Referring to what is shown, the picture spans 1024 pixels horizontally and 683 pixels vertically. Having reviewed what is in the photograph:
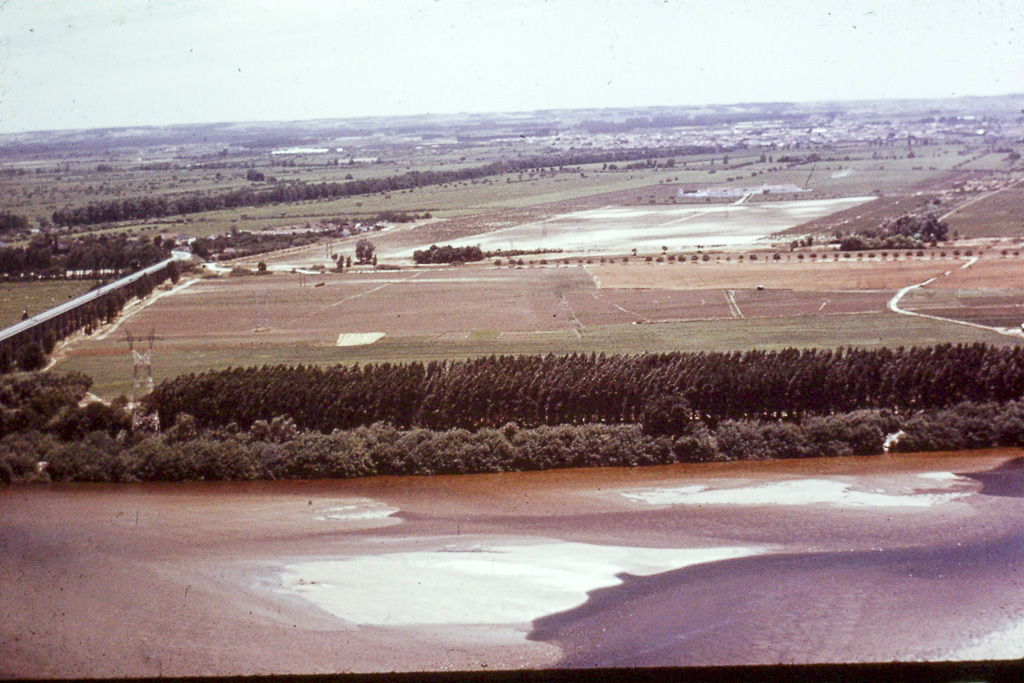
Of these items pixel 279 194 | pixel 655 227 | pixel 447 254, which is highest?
pixel 279 194

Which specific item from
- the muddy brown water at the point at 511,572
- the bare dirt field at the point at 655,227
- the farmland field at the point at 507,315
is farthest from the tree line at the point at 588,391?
the bare dirt field at the point at 655,227

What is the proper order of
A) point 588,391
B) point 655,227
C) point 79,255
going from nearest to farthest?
1. point 588,391
2. point 79,255
3. point 655,227

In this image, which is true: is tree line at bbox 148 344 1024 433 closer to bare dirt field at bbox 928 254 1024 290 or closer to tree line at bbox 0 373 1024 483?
tree line at bbox 0 373 1024 483

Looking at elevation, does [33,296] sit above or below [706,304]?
above

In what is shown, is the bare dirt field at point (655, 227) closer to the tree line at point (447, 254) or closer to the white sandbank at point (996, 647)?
the tree line at point (447, 254)

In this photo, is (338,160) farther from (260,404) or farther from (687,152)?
(687,152)

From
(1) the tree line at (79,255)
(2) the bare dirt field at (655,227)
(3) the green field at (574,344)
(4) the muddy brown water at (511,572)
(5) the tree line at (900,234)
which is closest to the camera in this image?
(4) the muddy brown water at (511,572)

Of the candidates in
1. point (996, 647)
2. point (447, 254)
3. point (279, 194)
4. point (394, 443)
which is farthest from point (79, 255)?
point (996, 647)

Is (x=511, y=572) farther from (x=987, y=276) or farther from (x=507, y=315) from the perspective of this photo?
(x=987, y=276)
